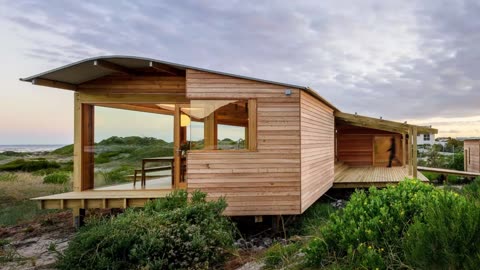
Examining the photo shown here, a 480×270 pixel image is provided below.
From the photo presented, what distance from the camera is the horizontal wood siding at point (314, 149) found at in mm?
7061

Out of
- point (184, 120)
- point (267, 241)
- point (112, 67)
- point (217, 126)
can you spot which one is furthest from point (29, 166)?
point (267, 241)

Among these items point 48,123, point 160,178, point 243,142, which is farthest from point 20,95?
point 243,142

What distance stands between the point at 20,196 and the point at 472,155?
19.1 m

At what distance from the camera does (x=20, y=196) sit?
456 inches

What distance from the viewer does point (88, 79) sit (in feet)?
24.3

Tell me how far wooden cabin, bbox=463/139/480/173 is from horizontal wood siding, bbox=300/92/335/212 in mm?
8810

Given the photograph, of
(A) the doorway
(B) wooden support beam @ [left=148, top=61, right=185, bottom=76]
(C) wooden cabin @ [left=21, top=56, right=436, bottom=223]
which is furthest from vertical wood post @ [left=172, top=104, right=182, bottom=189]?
(A) the doorway

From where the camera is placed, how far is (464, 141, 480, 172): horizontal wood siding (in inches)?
589

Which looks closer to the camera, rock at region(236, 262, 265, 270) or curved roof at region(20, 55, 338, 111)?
rock at region(236, 262, 265, 270)

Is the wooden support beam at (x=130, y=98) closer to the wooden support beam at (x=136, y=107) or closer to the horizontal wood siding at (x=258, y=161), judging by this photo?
the wooden support beam at (x=136, y=107)

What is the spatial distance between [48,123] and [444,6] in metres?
14.8

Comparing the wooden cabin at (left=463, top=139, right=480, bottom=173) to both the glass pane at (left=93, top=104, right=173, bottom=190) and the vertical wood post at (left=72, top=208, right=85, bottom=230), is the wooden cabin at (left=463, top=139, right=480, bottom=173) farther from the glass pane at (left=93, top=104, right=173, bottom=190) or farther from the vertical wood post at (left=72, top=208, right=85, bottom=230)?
the vertical wood post at (left=72, top=208, right=85, bottom=230)

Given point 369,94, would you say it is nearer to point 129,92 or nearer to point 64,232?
point 129,92

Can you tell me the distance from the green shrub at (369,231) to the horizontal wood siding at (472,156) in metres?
13.8
